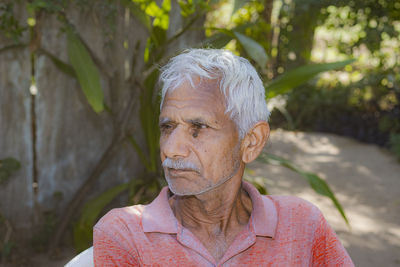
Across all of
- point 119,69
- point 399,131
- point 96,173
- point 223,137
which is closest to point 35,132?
point 96,173

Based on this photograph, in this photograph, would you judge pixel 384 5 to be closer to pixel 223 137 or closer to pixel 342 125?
pixel 342 125

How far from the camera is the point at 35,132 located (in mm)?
3012

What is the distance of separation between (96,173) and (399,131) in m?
4.85

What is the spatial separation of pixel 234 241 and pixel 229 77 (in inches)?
20.1

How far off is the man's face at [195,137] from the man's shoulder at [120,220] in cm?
16

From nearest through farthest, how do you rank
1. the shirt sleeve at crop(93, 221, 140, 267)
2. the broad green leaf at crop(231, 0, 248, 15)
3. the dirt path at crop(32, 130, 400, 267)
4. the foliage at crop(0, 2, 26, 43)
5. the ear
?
1. the shirt sleeve at crop(93, 221, 140, 267)
2. the ear
3. the broad green leaf at crop(231, 0, 248, 15)
4. the foliage at crop(0, 2, 26, 43)
5. the dirt path at crop(32, 130, 400, 267)

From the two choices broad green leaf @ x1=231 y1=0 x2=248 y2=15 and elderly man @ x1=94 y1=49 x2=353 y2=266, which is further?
broad green leaf @ x1=231 y1=0 x2=248 y2=15

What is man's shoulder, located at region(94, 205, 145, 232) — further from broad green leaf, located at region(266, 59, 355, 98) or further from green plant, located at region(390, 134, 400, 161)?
green plant, located at region(390, 134, 400, 161)

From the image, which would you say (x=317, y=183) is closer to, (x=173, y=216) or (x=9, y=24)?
(x=173, y=216)

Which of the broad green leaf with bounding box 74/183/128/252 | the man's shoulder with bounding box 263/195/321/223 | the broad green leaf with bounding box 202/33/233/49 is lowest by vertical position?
the broad green leaf with bounding box 74/183/128/252

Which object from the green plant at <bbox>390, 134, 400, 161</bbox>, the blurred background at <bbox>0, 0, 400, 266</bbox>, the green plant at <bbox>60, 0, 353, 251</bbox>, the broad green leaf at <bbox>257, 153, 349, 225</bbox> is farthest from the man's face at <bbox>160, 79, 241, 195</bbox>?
the green plant at <bbox>390, 134, 400, 161</bbox>

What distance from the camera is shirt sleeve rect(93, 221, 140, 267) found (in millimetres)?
1348

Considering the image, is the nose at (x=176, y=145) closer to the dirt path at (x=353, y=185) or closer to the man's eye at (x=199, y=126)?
the man's eye at (x=199, y=126)

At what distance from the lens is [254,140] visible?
4.96 feet
